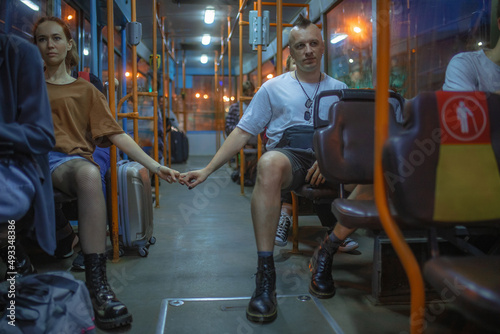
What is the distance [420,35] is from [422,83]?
0.47m

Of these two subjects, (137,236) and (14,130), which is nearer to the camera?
(14,130)

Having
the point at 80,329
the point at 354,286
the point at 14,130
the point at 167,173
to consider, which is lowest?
the point at 354,286

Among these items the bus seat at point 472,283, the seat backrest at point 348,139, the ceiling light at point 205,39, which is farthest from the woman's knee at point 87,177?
the ceiling light at point 205,39

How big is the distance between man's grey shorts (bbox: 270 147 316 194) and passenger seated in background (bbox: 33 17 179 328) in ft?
2.00

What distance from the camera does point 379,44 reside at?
1074 millimetres

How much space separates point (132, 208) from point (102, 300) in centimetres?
94

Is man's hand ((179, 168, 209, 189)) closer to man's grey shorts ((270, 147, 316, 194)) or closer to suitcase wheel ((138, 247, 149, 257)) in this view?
man's grey shorts ((270, 147, 316, 194))

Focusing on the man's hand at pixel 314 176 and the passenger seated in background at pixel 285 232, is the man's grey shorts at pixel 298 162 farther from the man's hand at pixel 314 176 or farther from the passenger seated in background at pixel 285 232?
the passenger seated in background at pixel 285 232

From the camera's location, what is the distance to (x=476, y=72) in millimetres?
2117

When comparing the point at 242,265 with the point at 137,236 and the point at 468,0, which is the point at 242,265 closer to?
the point at 137,236

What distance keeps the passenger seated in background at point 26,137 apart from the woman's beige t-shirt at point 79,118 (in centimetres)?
71

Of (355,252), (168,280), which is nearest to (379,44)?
(168,280)

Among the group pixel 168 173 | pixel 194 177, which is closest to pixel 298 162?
pixel 194 177

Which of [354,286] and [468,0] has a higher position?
[468,0]
